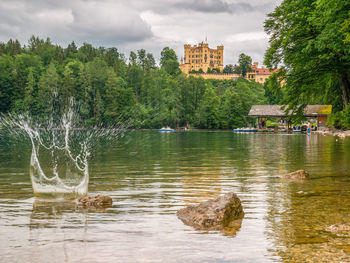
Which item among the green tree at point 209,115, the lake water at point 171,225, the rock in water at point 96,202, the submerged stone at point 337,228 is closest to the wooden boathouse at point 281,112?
the green tree at point 209,115

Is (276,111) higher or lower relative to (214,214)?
higher

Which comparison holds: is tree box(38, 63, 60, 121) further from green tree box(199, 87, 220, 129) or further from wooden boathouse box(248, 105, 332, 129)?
wooden boathouse box(248, 105, 332, 129)

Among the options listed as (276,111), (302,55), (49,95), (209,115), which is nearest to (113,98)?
(49,95)

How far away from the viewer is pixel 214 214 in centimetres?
949

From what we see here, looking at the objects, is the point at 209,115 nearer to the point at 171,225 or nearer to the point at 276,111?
the point at 276,111

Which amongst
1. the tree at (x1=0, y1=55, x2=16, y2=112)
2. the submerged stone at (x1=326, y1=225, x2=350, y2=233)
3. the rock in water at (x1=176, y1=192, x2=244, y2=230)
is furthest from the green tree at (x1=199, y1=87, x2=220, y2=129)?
the submerged stone at (x1=326, y1=225, x2=350, y2=233)

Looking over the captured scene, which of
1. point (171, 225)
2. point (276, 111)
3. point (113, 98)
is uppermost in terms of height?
point (113, 98)

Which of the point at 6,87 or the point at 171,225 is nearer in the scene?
the point at 171,225

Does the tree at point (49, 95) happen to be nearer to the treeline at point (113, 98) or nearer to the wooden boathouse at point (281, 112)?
the treeline at point (113, 98)

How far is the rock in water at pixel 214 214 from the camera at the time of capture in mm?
9344

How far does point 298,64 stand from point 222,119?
3472 inches

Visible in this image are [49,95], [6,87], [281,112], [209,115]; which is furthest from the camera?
[6,87]

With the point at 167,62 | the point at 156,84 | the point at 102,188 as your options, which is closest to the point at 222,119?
the point at 156,84

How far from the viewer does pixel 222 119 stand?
11500cm
